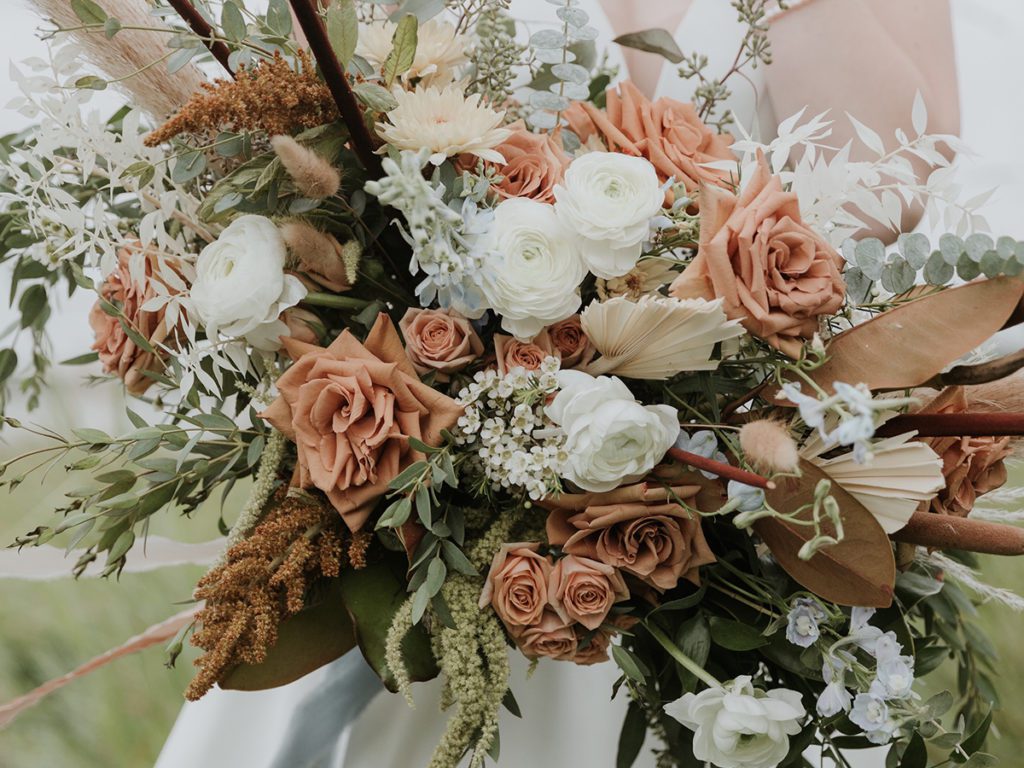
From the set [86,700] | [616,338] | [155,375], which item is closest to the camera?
[616,338]

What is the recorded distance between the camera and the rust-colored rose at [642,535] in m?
0.51

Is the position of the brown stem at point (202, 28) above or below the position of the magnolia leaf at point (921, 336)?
above

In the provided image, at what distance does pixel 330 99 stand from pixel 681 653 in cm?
41

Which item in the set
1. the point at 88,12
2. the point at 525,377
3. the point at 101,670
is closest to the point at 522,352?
the point at 525,377

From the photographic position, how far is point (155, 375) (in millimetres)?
613

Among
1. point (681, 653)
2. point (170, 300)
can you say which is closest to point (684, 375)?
point (681, 653)

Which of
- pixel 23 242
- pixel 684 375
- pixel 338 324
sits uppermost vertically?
pixel 23 242

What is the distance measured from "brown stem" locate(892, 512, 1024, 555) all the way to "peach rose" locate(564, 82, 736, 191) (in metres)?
0.26

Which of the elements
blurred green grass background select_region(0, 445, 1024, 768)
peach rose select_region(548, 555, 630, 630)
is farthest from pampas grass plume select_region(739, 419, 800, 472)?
blurred green grass background select_region(0, 445, 1024, 768)

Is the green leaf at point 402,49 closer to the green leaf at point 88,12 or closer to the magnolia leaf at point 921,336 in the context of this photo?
the green leaf at point 88,12

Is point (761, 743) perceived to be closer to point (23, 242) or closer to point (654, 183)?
point (654, 183)

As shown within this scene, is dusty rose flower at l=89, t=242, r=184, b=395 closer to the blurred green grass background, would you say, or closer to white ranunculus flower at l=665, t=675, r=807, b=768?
white ranunculus flower at l=665, t=675, r=807, b=768

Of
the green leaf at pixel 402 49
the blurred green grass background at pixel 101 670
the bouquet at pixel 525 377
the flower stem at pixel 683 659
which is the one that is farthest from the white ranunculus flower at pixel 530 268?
the blurred green grass background at pixel 101 670

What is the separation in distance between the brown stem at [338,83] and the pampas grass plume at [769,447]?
278mm
